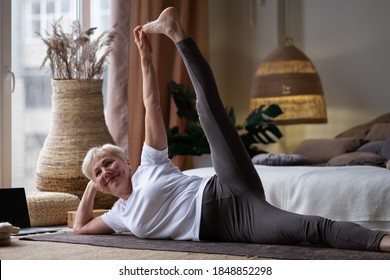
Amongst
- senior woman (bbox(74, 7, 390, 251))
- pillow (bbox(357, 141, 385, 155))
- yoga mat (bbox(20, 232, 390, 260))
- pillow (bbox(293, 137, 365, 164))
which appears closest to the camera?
yoga mat (bbox(20, 232, 390, 260))

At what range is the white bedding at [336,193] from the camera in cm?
379

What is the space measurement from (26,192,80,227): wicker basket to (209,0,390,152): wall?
2.37 meters

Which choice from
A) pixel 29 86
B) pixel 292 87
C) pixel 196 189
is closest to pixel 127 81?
pixel 29 86

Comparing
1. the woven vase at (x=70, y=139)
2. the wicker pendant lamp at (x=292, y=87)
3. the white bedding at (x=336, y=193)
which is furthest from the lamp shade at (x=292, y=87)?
the white bedding at (x=336, y=193)

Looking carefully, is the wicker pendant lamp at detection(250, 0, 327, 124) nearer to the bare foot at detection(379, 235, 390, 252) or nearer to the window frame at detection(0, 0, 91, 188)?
the window frame at detection(0, 0, 91, 188)

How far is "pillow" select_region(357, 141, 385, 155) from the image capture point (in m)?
4.94

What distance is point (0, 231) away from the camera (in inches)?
136

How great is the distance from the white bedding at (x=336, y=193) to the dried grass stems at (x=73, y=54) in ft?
5.32

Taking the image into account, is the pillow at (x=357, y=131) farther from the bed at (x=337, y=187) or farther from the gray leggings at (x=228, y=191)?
the gray leggings at (x=228, y=191)

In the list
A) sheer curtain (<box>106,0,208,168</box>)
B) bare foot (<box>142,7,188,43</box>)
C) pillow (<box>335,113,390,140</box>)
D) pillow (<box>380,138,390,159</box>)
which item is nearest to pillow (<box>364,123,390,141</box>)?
pillow (<box>335,113,390,140</box>)

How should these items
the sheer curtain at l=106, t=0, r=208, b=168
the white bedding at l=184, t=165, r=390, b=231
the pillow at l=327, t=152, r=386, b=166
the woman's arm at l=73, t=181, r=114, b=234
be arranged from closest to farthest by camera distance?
the woman's arm at l=73, t=181, r=114, b=234
the white bedding at l=184, t=165, r=390, b=231
the pillow at l=327, t=152, r=386, b=166
the sheer curtain at l=106, t=0, r=208, b=168

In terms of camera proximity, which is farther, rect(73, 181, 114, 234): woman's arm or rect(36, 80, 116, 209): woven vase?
rect(36, 80, 116, 209): woven vase
